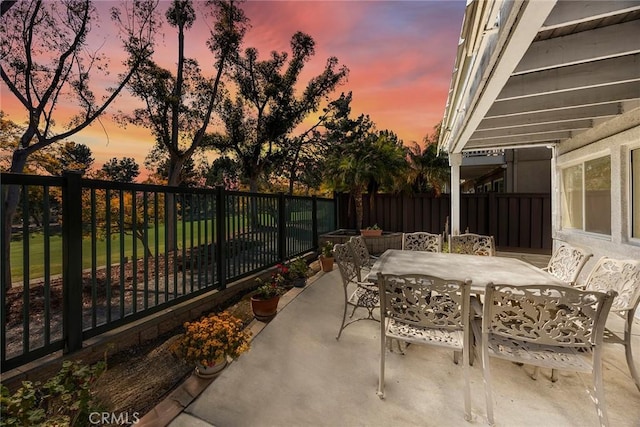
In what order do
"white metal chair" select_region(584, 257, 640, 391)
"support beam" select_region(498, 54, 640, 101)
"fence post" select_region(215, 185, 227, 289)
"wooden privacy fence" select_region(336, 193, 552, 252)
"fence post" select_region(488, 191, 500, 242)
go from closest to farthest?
"white metal chair" select_region(584, 257, 640, 391) < "support beam" select_region(498, 54, 640, 101) < "fence post" select_region(215, 185, 227, 289) < "wooden privacy fence" select_region(336, 193, 552, 252) < "fence post" select_region(488, 191, 500, 242)

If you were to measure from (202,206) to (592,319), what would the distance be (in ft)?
12.1

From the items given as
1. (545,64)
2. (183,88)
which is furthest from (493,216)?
(183,88)

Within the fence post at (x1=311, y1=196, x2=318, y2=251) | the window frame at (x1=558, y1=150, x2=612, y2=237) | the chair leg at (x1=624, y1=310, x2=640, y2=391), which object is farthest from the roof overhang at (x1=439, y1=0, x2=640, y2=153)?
the fence post at (x1=311, y1=196, x2=318, y2=251)

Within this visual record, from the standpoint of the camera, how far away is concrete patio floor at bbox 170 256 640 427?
5.95 feet

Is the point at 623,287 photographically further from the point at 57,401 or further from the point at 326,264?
the point at 57,401

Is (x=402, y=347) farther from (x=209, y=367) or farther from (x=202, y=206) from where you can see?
(x=202, y=206)

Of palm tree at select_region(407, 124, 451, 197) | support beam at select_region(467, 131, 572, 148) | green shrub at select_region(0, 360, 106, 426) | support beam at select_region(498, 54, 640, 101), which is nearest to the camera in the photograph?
green shrub at select_region(0, 360, 106, 426)

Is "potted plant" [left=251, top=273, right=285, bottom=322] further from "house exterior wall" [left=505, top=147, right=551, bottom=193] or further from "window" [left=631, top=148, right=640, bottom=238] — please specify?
"house exterior wall" [left=505, top=147, right=551, bottom=193]

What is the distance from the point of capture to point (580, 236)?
4.39 m

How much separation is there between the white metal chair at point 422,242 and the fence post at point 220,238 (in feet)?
9.10

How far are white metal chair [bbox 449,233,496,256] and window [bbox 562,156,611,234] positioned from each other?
1.54 m

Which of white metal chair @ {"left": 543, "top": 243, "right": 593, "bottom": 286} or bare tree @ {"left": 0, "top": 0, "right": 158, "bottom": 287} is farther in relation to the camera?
bare tree @ {"left": 0, "top": 0, "right": 158, "bottom": 287}

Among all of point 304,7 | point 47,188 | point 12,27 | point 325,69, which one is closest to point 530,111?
point 304,7

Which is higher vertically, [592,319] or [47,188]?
[47,188]
